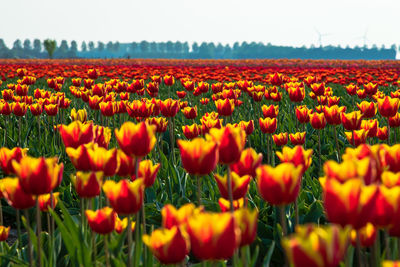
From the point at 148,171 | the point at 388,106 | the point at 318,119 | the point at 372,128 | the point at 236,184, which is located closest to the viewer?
the point at 236,184

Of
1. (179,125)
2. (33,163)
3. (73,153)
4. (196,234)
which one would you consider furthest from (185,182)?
(179,125)

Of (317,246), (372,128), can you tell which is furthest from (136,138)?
(372,128)

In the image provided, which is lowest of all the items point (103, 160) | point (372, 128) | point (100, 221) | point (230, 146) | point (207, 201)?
point (207, 201)

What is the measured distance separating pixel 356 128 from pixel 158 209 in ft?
5.16

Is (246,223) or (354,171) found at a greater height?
(354,171)

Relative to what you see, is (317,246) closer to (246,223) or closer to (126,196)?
(246,223)

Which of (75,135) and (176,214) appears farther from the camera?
(75,135)

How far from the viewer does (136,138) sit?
6.31ft

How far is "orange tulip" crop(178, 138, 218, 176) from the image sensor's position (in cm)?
175

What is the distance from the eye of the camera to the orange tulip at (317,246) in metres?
0.94

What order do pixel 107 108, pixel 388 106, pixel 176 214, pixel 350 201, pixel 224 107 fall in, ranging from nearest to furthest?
pixel 350 201, pixel 176 214, pixel 388 106, pixel 107 108, pixel 224 107

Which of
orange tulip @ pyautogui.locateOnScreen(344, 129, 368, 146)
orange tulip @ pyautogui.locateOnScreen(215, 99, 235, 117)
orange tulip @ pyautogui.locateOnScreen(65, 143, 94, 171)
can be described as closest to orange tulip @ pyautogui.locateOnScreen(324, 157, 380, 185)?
orange tulip @ pyautogui.locateOnScreen(65, 143, 94, 171)

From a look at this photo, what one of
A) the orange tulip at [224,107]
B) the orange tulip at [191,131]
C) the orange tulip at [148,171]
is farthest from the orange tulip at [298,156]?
the orange tulip at [224,107]

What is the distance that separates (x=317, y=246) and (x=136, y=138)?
3.64 feet
